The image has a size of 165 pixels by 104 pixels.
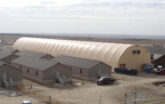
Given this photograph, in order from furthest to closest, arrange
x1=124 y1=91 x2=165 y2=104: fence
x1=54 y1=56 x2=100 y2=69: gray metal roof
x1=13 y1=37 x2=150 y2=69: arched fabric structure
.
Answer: x1=13 y1=37 x2=150 y2=69: arched fabric structure
x1=54 y1=56 x2=100 y2=69: gray metal roof
x1=124 y1=91 x2=165 y2=104: fence

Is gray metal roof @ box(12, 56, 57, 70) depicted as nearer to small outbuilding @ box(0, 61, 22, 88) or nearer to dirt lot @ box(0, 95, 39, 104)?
small outbuilding @ box(0, 61, 22, 88)

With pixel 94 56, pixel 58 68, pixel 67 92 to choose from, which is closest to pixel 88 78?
pixel 58 68

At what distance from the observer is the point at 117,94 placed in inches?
1246

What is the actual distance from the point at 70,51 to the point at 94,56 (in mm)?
8651

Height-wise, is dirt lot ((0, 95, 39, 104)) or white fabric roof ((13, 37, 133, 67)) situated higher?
white fabric roof ((13, 37, 133, 67))

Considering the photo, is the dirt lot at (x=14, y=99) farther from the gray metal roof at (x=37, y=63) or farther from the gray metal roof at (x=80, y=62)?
the gray metal roof at (x=80, y=62)

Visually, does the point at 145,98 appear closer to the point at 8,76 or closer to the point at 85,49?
the point at 8,76

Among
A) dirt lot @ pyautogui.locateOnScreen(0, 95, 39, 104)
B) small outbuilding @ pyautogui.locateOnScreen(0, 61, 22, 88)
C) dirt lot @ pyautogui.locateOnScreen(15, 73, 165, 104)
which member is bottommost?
dirt lot @ pyautogui.locateOnScreen(15, 73, 165, 104)

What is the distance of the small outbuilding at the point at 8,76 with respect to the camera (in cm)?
3484

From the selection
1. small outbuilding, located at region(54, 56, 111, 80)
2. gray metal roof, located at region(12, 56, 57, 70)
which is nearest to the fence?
small outbuilding, located at region(54, 56, 111, 80)

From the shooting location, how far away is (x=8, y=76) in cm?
3556

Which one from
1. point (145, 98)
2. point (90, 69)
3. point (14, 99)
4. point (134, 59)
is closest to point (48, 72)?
point (90, 69)

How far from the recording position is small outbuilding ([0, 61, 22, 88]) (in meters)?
34.8

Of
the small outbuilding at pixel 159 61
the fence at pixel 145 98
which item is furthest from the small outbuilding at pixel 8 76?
the small outbuilding at pixel 159 61
